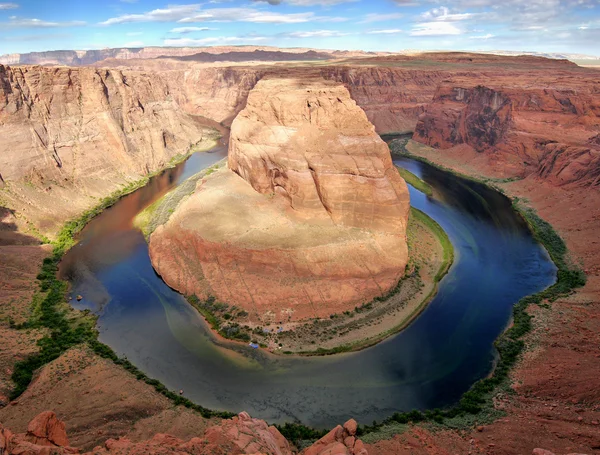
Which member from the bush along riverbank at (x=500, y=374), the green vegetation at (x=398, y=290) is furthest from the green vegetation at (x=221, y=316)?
the bush along riverbank at (x=500, y=374)

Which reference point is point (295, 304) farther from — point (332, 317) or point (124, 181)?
point (124, 181)

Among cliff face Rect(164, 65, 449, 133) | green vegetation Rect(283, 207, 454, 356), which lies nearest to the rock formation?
green vegetation Rect(283, 207, 454, 356)

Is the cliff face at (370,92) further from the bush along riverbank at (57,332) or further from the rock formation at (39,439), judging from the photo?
the rock formation at (39,439)

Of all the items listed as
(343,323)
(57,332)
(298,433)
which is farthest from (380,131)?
(298,433)

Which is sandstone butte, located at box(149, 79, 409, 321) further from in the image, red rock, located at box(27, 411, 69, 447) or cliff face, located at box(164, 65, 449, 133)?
cliff face, located at box(164, 65, 449, 133)

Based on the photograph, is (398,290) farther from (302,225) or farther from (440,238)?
(440,238)
